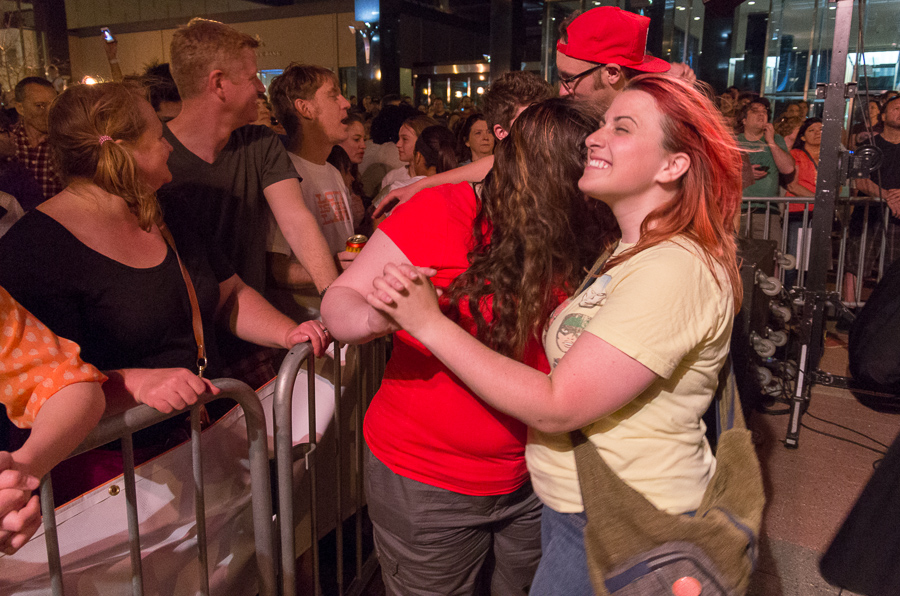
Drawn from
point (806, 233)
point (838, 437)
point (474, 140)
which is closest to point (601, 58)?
point (474, 140)

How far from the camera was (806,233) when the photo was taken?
17.4 ft

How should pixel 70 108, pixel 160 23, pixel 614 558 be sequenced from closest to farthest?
pixel 614 558, pixel 70 108, pixel 160 23

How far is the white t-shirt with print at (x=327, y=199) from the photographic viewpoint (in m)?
3.29

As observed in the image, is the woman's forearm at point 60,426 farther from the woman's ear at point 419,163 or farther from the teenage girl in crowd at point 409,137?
the teenage girl in crowd at point 409,137

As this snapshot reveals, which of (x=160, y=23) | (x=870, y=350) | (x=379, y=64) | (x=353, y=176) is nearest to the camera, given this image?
(x=870, y=350)

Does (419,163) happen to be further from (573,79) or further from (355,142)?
(573,79)

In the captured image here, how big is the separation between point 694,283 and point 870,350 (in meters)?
2.76

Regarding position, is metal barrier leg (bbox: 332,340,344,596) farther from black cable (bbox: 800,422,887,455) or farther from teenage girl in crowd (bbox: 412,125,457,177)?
black cable (bbox: 800,422,887,455)

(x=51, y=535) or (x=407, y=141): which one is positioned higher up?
(x=407, y=141)

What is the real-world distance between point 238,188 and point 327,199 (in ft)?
2.19

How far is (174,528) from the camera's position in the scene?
1578mm

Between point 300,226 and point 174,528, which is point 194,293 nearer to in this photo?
point 174,528

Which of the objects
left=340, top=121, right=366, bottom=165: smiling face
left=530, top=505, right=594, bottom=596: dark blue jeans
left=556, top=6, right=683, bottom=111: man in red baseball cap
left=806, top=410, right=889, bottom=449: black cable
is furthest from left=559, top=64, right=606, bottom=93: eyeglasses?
left=806, top=410, right=889, bottom=449: black cable

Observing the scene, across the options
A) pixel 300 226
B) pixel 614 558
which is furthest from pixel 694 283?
pixel 300 226
